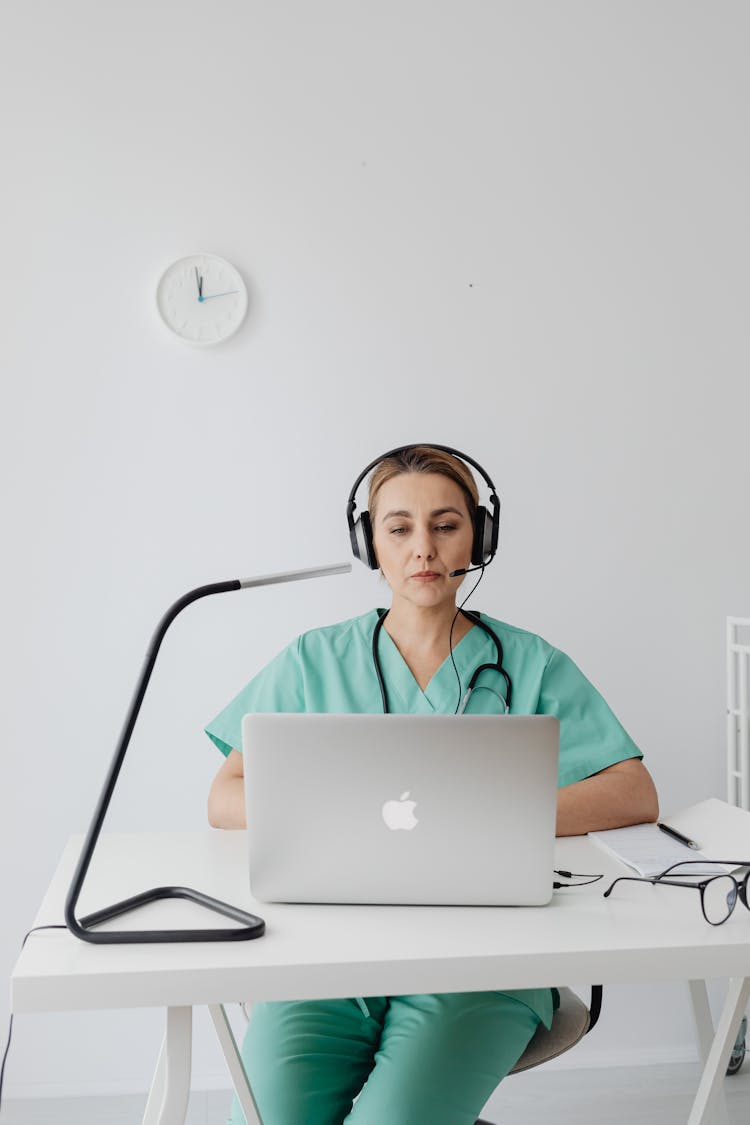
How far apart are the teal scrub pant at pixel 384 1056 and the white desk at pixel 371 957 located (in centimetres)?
11

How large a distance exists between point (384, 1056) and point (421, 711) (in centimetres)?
51

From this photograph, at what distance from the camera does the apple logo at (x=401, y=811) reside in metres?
1.04

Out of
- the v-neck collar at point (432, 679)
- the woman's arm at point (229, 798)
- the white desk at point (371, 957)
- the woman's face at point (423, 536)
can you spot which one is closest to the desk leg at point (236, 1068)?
the white desk at point (371, 957)

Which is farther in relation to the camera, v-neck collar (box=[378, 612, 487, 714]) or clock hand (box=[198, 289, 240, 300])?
clock hand (box=[198, 289, 240, 300])

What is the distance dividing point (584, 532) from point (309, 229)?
0.89 meters

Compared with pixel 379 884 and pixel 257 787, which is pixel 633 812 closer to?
pixel 379 884

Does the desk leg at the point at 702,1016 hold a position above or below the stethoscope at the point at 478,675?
below

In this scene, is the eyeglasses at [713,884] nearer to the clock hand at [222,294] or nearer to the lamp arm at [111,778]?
the lamp arm at [111,778]

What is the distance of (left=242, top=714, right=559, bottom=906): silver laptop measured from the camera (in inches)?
40.6

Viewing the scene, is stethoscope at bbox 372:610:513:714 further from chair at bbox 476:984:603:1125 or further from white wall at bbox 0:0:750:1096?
white wall at bbox 0:0:750:1096

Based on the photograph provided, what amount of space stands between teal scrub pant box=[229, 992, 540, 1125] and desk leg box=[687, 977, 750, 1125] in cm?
21

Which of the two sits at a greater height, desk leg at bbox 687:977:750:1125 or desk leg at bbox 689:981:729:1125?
desk leg at bbox 687:977:750:1125

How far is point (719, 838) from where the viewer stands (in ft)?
4.43

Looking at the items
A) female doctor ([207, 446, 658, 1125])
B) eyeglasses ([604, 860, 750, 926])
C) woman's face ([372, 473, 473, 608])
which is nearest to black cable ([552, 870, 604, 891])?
eyeglasses ([604, 860, 750, 926])
